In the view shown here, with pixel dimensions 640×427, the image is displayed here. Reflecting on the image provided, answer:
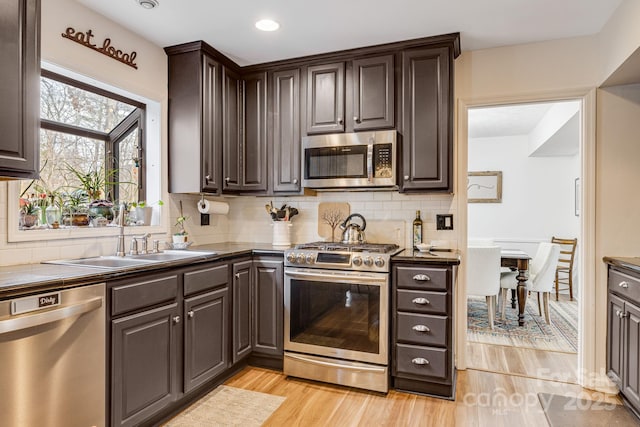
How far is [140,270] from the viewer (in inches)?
78.0

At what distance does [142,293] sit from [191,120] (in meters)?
1.47

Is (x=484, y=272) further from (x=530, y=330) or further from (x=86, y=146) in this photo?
(x=86, y=146)

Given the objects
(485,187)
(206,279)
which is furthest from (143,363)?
(485,187)

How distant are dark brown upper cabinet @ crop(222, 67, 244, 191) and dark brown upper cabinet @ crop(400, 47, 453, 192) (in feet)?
4.67

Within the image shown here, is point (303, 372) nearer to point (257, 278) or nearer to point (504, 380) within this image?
point (257, 278)

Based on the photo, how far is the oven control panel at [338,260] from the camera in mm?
2613

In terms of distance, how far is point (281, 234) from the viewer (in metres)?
3.34

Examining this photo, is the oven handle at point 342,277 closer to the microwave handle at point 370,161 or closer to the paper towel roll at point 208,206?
the microwave handle at point 370,161

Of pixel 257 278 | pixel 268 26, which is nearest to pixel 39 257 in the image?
pixel 257 278

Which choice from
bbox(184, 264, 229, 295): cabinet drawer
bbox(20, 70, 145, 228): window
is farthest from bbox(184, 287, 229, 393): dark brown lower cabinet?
bbox(20, 70, 145, 228): window

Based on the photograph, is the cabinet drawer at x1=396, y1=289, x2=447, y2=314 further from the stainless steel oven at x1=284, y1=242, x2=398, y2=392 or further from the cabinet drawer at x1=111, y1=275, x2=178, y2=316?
the cabinet drawer at x1=111, y1=275, x2=178, y2=316

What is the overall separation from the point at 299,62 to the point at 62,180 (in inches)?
77.2

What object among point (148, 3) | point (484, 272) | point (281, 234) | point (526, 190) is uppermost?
point (148, 3)

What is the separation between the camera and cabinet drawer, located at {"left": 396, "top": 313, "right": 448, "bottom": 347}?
2.52 meters
